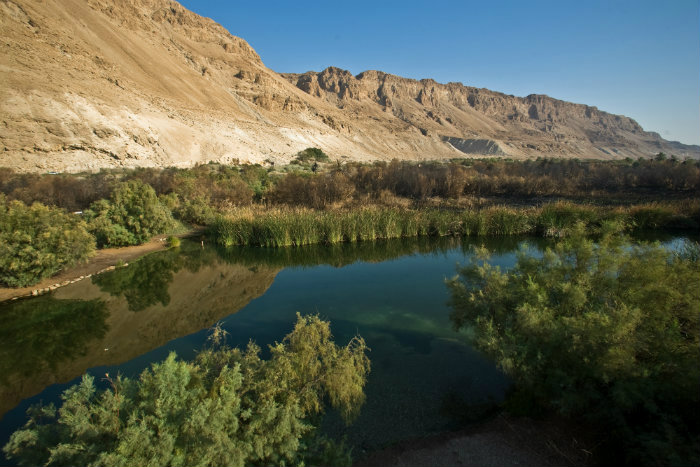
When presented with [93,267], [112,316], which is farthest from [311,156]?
[112,316]

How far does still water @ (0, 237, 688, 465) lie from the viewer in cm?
554

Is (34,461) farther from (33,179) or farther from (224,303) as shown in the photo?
(33,179)

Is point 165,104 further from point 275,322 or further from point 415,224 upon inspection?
point 275,322

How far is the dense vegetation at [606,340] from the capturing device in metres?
3.57

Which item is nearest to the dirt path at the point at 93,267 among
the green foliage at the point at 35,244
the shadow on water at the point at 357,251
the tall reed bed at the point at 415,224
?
the green foliage at the point at 35,244

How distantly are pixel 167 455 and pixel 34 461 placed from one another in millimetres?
1306

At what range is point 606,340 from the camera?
3.97 meters

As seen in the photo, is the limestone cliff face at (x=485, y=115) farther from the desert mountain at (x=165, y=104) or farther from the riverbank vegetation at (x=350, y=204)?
the riverbank vegetation at (x=350, y=204)

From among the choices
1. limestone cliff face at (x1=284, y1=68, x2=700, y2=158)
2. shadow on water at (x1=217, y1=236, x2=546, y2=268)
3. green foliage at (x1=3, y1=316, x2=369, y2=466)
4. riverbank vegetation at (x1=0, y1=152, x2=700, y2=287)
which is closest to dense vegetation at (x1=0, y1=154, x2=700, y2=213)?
riverbank vegetation at (x1=0, y1=152, x2=700, y2=287)

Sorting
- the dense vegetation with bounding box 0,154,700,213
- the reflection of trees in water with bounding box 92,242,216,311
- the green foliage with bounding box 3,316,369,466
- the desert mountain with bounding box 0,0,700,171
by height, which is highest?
the desert mountain with bounding box 0,0,700,171

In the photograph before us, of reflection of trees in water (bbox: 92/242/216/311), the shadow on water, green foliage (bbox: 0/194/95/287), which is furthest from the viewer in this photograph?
the shadow on water

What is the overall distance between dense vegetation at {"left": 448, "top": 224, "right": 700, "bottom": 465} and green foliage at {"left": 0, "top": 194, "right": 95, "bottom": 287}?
1226 cm

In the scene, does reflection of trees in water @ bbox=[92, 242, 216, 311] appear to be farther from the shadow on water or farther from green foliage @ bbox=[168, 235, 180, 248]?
the shadow on water

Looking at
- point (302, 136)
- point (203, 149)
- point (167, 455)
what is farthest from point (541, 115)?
point (167, 455)
